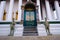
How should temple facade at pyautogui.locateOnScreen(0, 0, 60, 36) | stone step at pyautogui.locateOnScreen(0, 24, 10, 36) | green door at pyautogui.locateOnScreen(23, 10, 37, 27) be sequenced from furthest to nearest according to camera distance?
1. green door at pyautogui.locateOnScreen(23, 10, 37, 27)
2. temple facade at pyautogui.locateOnScreen(0, 0, 60, 36)
3. stone step at pyautogui.locateOnScreen(0, 24, 10, 36)

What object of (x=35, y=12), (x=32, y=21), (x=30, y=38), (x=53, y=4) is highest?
(x=53, y=4)

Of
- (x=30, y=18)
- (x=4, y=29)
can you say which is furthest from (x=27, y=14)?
(x=4, y=29)

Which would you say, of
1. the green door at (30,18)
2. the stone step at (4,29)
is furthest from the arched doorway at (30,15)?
the stone step at (4,29)

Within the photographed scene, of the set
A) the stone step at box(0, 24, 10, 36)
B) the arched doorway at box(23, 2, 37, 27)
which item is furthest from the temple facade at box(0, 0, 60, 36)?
the stone step at box(0, 24, 10, 36)

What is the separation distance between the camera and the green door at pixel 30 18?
15.8m

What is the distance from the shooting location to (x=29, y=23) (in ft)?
52.2

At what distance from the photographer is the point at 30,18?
16281 millimetres

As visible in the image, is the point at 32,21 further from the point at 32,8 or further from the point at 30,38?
the point at 30,38

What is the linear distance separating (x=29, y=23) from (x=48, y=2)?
190 inches

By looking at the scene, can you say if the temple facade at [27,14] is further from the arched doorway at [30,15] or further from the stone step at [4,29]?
the stone step at [4,29]

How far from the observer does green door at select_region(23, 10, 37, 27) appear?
52.0 ft

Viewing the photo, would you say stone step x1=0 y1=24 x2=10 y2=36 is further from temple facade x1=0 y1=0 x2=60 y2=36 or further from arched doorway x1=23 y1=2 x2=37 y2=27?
arched doorway x1=23 y1=2 x2=37 y2=27

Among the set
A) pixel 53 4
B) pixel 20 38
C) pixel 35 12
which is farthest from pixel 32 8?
pixel 20 38

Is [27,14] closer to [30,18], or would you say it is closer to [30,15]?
[30,15]
